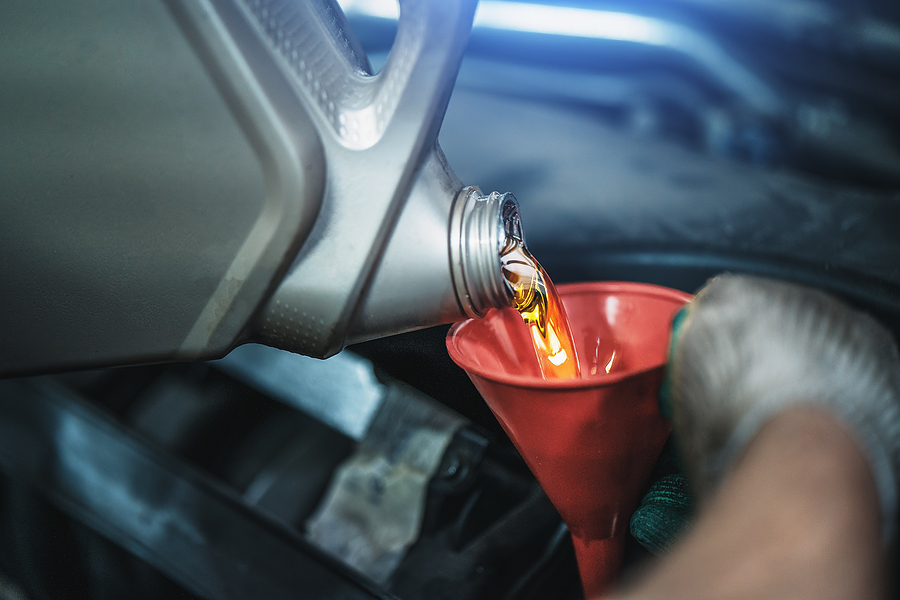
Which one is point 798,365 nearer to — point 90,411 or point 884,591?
point 884,591

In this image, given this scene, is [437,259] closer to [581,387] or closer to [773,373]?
[581,387]

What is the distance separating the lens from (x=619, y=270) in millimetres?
864

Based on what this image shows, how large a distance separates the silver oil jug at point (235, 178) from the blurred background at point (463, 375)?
0.6 inches

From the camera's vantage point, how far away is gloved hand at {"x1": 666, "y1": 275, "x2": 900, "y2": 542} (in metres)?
0.34

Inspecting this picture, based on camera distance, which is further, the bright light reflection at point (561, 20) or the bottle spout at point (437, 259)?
the bright light reflection at point (561, 20)

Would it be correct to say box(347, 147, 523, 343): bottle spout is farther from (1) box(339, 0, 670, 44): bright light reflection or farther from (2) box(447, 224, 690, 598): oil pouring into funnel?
(1) box(339, 0, 670, 44): bright light reflection

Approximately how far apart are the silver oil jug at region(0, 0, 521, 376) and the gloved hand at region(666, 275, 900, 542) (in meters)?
0.18

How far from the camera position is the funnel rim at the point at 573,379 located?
1.55ft

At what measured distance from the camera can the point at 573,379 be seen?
469mm

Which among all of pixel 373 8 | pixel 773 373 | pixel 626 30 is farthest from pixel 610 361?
pixel 373 8

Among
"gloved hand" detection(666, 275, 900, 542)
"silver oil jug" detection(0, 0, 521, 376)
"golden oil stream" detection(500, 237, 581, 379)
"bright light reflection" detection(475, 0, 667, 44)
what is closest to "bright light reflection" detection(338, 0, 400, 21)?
"bright light reflection" detection(475, 0, 667, 44)

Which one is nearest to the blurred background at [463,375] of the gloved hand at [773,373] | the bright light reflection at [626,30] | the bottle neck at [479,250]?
the bright light reflection at [626,30]

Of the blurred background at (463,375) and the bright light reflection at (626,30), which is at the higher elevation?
the bright light reflection at (626,30)

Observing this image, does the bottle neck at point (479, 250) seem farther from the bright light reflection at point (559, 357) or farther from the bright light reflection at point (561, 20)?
the bright light reflection at point (561, 20)
